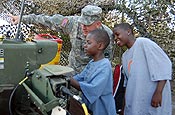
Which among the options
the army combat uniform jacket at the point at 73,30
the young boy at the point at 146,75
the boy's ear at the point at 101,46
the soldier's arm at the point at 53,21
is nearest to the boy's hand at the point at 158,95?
the young boy at the point at 146,75

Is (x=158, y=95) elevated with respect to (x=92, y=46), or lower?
lower

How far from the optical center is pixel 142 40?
2.52 metres

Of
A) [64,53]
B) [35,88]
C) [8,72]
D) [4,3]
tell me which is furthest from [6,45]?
[4,3]

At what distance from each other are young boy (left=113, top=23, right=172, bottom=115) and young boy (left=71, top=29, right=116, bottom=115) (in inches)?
11.2

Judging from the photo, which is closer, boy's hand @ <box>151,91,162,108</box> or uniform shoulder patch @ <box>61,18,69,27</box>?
boy's hand @ <box>151,91,162,108</box>

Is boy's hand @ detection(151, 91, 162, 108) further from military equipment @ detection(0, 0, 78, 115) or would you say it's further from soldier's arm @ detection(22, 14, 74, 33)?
soldier's arm @ detection(22, 14, 74, 33)

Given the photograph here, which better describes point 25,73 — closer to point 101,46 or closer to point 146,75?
point 101,46

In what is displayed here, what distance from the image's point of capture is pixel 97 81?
2.14m

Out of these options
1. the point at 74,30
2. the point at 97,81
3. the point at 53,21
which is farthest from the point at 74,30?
the point at 97,81

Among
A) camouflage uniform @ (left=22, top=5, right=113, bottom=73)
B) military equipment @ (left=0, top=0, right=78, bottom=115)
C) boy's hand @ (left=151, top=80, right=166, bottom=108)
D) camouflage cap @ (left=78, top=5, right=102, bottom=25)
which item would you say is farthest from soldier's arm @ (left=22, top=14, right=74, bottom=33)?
boy's hand @ (left=151, top=80, right=166, bottom=108)

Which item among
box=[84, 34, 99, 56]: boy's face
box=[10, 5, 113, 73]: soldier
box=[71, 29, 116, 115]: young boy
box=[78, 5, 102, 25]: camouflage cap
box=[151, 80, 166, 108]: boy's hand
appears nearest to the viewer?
box=[71, 29, 116, 115]: young boy

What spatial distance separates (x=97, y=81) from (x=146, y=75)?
0.60 m

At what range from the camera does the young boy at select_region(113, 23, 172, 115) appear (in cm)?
250

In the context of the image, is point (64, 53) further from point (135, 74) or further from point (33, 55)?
point (33, 55)
